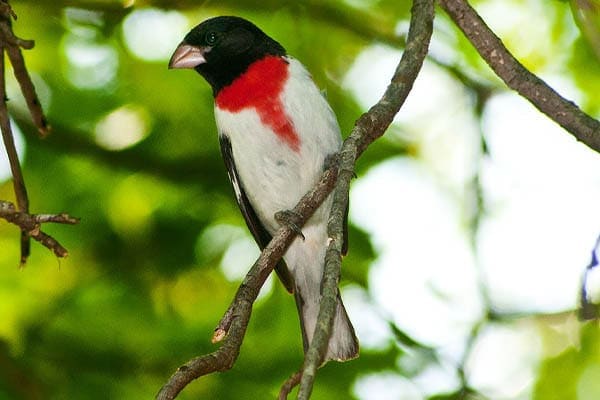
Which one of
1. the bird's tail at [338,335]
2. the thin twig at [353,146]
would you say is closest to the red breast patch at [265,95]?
the bird's tail at [338,335]

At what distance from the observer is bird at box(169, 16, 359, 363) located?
171 inches

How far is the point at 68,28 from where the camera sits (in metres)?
5.05

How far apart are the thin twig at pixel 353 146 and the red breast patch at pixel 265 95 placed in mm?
1014

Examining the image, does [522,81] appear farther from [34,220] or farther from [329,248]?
[34,220]

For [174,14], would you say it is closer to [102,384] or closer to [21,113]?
[21,113]

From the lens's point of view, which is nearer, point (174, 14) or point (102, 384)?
point (102, 384)

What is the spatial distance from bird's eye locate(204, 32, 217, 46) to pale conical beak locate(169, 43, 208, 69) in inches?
1.4

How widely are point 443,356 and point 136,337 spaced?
4.70 ft

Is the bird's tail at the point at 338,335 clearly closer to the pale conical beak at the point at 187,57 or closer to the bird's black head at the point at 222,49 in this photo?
the bird's black head at the point at 222,49

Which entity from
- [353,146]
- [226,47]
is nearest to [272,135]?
[226,47]

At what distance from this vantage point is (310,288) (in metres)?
4.67

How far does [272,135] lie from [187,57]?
0.59 metres

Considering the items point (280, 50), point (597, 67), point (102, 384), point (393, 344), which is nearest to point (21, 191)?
point (102, 384)

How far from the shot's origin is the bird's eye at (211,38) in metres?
4.66
